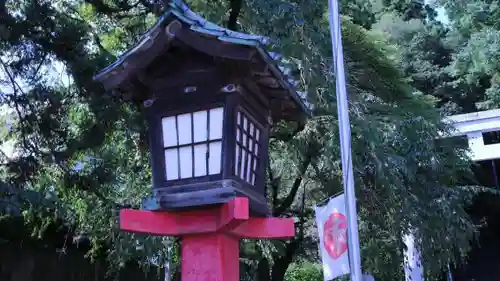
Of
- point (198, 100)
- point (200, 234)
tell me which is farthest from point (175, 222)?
point (198, 100)

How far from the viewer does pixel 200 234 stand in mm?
3832

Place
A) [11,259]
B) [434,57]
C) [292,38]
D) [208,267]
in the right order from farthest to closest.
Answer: [434,57] < [11,259] < [292,38] < [208,267]

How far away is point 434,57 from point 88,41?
19456 mm

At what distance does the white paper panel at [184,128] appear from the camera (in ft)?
12.7

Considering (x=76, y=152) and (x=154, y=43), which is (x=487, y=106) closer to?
(x=76, y=152)

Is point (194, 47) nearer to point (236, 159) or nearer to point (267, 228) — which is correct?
point (236, 159)

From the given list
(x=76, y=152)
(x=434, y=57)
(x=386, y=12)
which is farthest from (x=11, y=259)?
(x=386, y=12)

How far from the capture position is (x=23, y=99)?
6098 mm

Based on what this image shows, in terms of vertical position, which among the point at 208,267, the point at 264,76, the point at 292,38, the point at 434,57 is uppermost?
the point at 434,57

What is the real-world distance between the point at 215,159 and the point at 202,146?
0.16m

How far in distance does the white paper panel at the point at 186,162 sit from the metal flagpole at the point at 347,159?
210 cm

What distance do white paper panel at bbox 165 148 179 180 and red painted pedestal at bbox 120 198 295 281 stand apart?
278mm

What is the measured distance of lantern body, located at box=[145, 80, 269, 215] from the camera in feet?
12.1

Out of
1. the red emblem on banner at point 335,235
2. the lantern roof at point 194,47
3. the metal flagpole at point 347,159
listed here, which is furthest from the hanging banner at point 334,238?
the lantern roof at point 194,47
